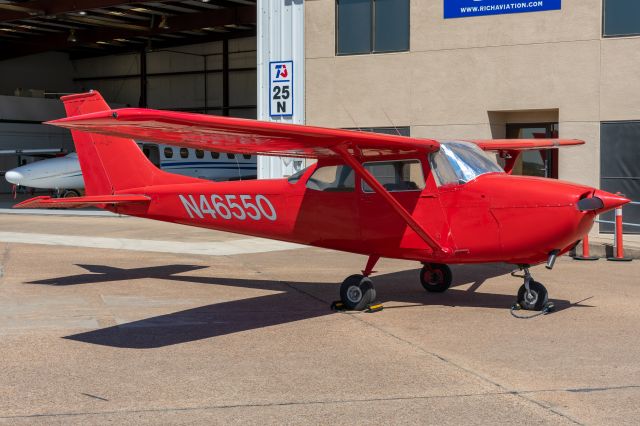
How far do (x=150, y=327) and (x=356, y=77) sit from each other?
13.2m

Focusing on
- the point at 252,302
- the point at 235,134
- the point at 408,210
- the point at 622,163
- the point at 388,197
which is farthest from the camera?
the point at 622,163

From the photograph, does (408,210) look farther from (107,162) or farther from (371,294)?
(107,162)

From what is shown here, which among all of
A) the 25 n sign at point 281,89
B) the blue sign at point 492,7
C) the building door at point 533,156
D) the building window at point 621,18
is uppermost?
the blue sign at point 492,7

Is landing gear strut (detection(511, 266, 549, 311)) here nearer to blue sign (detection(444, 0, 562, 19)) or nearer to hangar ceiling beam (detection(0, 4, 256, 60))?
blue sign (detection(444, 0, 562, 19))

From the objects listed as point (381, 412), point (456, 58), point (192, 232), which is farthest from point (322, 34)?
point (381, 412)

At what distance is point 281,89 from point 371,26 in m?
2.77

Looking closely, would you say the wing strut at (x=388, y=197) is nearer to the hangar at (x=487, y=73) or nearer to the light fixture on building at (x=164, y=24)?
the hangar at (x=487, y=73)

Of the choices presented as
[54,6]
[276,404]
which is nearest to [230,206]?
[276,404]

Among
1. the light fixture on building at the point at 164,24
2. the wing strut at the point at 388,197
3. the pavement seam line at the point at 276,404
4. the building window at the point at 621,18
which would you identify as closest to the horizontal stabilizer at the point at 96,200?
the wing strut at the point at 388,197

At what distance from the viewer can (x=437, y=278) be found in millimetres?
10930

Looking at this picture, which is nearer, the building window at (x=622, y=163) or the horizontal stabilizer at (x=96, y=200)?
the horizontal stabilizer at (x=96, y=200)

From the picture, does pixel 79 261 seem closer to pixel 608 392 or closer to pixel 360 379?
pixel 360 379

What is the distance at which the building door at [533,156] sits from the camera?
19891mm

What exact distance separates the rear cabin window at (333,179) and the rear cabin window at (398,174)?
0.66ft
